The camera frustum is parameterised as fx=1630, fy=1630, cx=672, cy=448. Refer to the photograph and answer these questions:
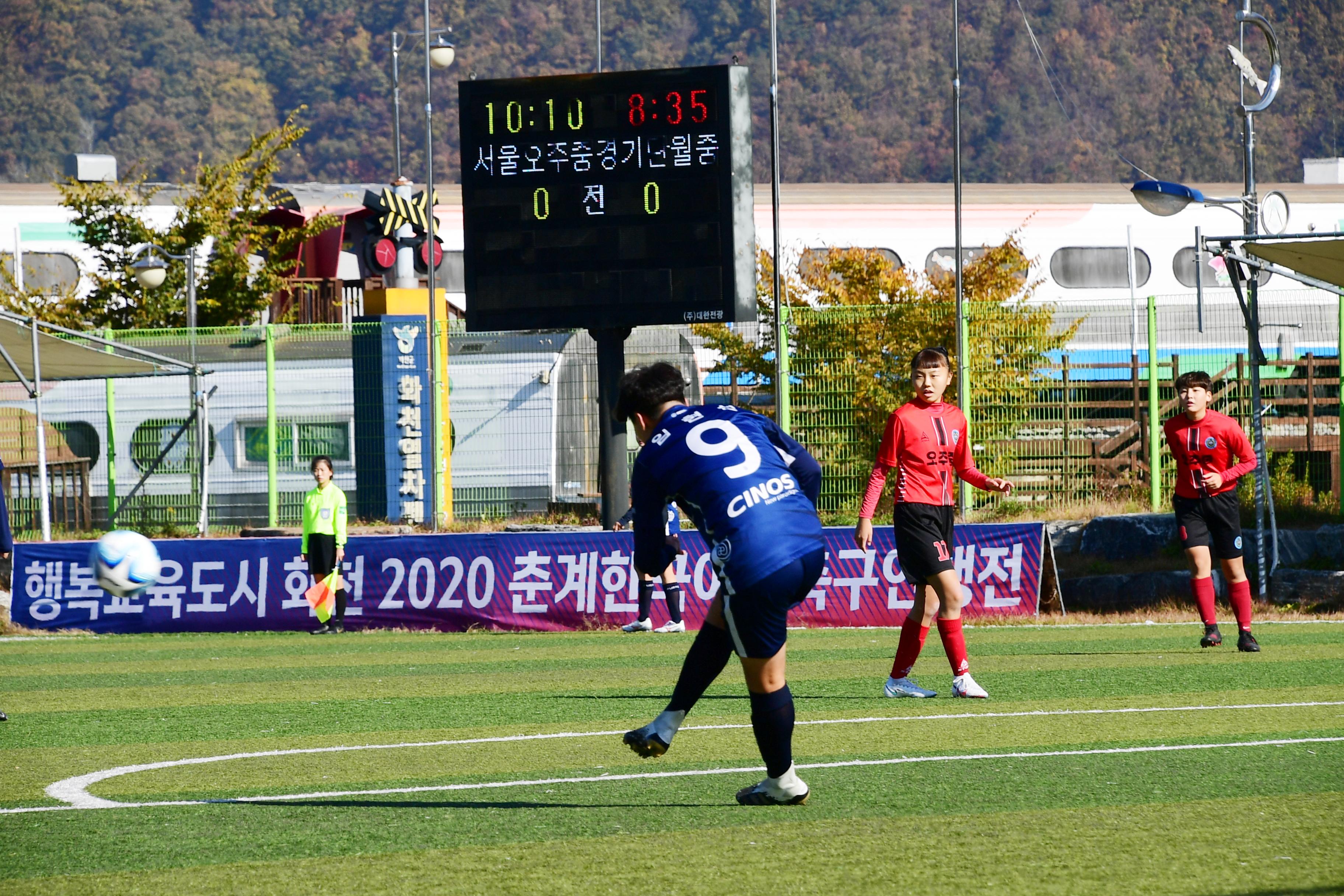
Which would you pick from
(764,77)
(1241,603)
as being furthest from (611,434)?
(764,77)

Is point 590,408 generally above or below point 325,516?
above

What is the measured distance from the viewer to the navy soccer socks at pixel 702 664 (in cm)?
637

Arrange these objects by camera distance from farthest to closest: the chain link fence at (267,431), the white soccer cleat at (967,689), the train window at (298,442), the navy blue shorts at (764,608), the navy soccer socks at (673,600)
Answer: the train window at (298,442) → the chain link fence at (267,431) → the navy soccer socks at (673,600) → the white soccer cleat at (967,689) → the navy blue shorts at (764,608)

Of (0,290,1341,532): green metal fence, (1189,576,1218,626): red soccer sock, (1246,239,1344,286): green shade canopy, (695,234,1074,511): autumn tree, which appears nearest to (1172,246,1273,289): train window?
(0,290,1341,532): green metal fence

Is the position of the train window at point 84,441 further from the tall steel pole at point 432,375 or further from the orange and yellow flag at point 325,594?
the orange and yellow flag at point 325,594

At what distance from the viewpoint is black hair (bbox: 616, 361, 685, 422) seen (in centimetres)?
623

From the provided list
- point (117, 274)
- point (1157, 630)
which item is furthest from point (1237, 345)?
point (117, 274)

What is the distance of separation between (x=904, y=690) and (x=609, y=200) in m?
8.56

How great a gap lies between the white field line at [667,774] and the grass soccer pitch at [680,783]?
0.02 metres

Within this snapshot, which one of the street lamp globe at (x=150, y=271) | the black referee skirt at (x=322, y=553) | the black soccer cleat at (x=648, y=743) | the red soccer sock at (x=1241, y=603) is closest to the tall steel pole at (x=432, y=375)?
the black referee skirt at (x=322, y=553)

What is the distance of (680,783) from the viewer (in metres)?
6.89

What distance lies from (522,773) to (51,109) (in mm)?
138965

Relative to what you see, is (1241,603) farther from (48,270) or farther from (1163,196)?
(48,270)

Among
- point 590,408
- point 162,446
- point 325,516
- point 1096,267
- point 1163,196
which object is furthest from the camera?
point 1096,267
